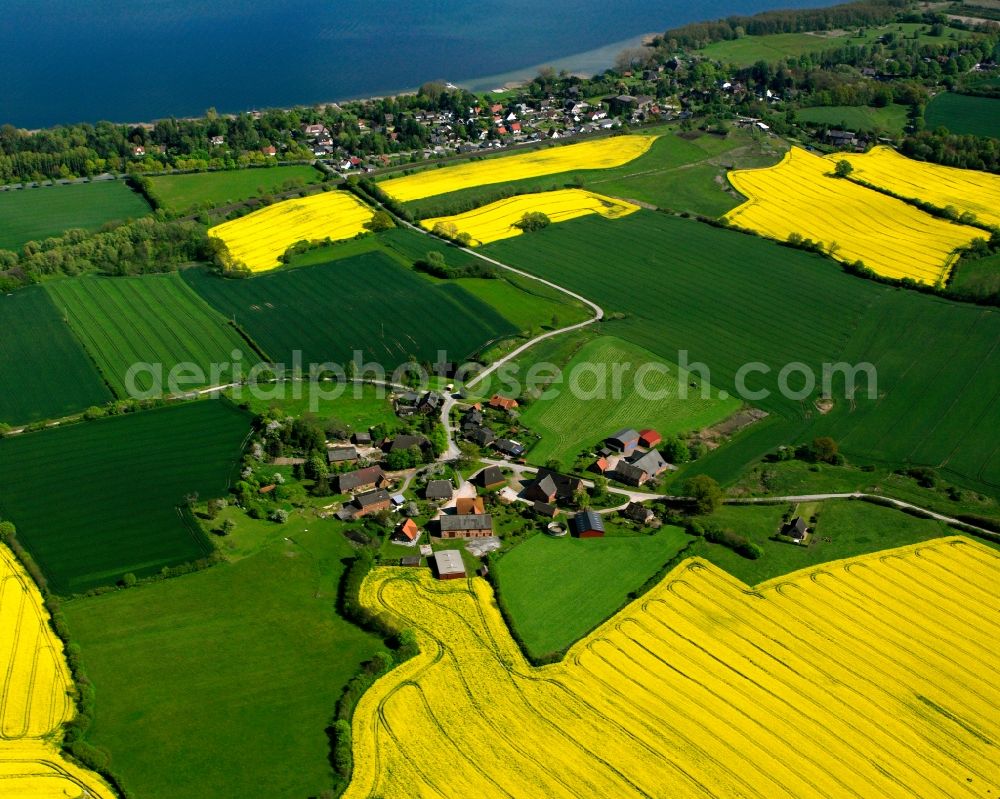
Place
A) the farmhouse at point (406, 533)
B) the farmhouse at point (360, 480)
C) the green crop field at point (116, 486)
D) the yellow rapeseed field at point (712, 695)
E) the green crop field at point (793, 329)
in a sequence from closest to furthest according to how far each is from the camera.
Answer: the yellow rapeseed field at point (712, 695) < the green crop field at point (116, 486) < the farmhouse at point (406, 533) < the farmhouse at point (360, 480) < the green crop field at point (793, 329)

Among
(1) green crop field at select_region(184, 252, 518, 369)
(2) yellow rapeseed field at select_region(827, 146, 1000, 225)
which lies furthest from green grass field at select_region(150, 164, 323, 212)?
(2) yellow rapeseed field at select_region(827, 146, 1000, 225)

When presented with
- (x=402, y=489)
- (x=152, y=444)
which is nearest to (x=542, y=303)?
(x=402, y=489)

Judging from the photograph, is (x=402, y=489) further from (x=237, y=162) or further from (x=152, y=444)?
(x=237, y=162)

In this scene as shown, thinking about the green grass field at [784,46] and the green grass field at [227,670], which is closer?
the green grass field at [227,670]

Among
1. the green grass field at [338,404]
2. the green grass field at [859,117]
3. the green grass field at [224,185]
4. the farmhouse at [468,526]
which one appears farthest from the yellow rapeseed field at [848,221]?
the farmhouse at [468,526]

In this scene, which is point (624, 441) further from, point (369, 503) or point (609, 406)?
point (369, 503)

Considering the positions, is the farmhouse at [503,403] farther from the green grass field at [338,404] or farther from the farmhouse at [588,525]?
the farmhouse at [588,525]

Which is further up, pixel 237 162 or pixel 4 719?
pixel 237 162

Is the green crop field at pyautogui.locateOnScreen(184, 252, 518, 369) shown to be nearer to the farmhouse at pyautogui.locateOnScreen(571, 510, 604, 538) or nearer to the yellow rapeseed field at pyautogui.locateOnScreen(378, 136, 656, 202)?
the yellow rapeseed field at pyautogui.locateOnScreen(378, 136, 656, 202)
